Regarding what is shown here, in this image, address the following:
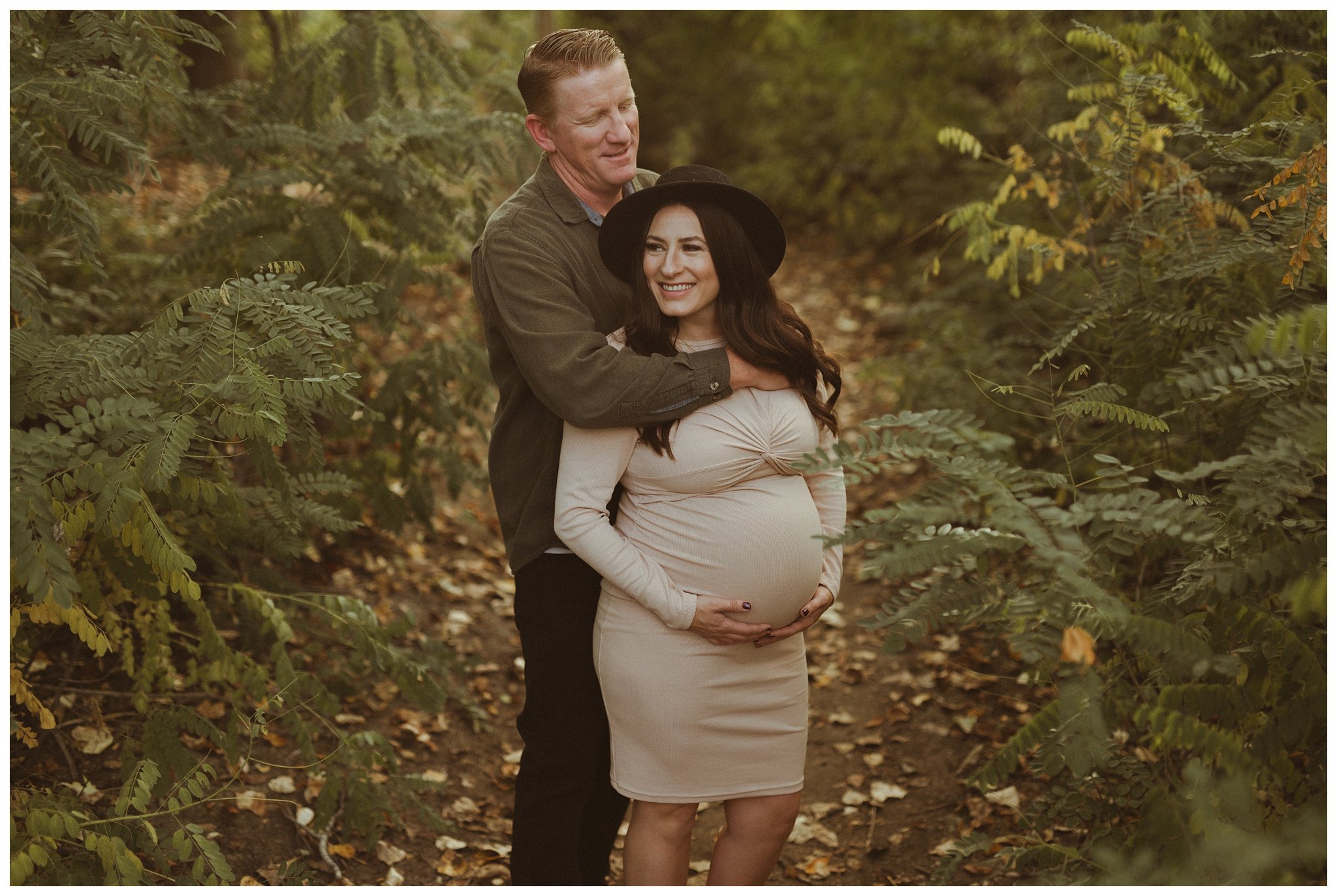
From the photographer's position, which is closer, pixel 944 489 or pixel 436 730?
pixel 944 489

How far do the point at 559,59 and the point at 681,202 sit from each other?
628 millimetres

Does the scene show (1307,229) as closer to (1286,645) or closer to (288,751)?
(1286,645)

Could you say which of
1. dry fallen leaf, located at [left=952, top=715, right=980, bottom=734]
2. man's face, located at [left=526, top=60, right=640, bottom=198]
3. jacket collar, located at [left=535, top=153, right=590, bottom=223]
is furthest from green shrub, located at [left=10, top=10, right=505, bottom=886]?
dry fallen leaf, located at [left=952, top=715, right=980, bottom=734]

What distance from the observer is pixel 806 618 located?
2947mm

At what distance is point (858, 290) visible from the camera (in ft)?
34.7

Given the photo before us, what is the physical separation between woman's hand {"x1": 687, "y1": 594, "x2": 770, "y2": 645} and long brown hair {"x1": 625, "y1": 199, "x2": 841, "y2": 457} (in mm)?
435

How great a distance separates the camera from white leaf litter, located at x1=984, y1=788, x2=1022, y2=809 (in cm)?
413

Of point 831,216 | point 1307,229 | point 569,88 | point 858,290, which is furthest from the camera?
point 831,216

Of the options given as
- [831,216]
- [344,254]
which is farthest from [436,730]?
[831,216]

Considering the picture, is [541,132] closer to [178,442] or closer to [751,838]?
[178,442]

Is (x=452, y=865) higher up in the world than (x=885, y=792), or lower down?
lower down

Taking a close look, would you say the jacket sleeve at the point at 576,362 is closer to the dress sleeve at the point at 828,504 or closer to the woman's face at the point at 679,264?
the woman's face at the point at 679,264

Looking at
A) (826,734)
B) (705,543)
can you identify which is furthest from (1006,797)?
(705,543)

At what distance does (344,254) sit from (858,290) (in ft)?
24.0
